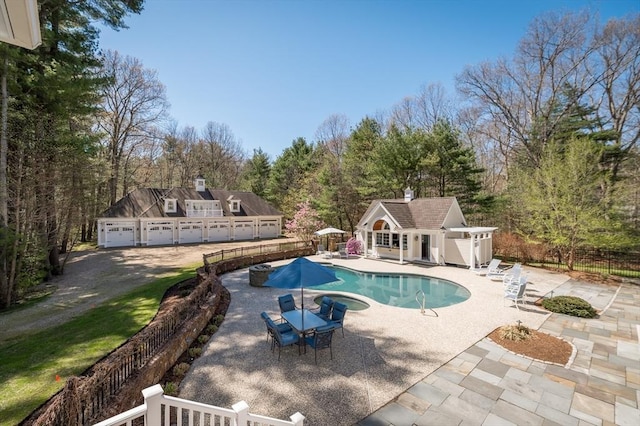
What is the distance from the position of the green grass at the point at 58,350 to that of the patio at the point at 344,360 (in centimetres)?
268

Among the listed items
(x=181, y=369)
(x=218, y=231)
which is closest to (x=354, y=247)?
(x=218, y=231)

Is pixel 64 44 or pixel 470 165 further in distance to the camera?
pixel 470 165

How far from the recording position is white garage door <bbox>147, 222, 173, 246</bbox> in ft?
92.7

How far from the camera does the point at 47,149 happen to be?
44.7 ft

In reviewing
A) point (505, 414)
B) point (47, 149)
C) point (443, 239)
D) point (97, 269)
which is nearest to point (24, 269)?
point (97, 269)

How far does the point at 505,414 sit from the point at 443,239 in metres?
14.9

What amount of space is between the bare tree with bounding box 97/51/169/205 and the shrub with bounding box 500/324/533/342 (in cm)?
3536

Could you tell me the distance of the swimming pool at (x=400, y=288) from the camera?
41.1 feet

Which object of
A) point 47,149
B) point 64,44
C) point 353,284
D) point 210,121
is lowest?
point 353,284

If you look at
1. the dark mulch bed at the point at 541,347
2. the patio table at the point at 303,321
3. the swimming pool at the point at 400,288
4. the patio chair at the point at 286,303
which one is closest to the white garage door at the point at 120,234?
the swimming pool at the point at 400,288

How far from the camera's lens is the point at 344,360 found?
23.3 feet

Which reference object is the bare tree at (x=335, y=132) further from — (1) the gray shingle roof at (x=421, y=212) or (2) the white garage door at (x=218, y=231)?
(1) the gray shingle roof at (x=421, y=212)

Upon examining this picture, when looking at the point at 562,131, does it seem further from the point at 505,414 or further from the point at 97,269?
the point at 97,269

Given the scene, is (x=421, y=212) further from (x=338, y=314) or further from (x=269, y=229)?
(x=269, y=229)
